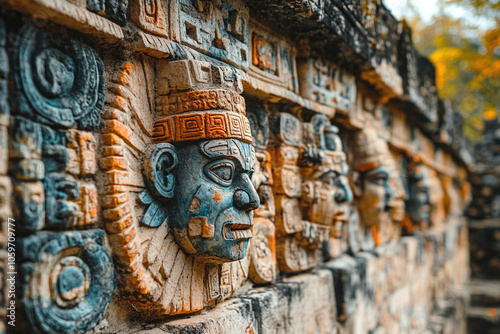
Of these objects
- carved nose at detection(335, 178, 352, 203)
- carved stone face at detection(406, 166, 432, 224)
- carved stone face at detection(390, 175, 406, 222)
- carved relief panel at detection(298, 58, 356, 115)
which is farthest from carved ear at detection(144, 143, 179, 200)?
carved stone face at detection(406, 166, 432, 224)

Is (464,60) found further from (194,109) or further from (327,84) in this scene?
(194,109)

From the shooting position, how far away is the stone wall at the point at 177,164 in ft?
4.24

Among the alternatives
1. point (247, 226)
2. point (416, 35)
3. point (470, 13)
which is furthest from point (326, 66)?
point (416, 35)

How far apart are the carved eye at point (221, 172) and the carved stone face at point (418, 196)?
4.35m

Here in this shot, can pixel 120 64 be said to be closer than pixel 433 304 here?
Yes

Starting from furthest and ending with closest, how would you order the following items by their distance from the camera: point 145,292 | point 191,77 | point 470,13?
1. point 470,13
2. point 191,77
3. point 145,292

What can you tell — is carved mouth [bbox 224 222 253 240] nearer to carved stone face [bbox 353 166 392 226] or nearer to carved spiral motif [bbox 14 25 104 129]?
carved spiral motif [bbox 14 25 104 129]

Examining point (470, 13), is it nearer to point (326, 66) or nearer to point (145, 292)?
point (326, 66)

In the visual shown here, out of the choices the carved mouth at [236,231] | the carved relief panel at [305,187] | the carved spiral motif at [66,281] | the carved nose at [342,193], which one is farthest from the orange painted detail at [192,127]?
the carved nose at [342,193]

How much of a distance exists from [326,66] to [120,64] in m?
1.83

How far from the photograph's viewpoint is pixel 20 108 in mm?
1271

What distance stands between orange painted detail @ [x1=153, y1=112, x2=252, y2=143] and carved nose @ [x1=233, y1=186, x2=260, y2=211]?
0.24 metres

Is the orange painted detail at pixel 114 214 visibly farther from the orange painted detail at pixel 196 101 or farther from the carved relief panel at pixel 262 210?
the carved relief panel at pixel 262 210

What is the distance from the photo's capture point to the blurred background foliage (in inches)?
318
